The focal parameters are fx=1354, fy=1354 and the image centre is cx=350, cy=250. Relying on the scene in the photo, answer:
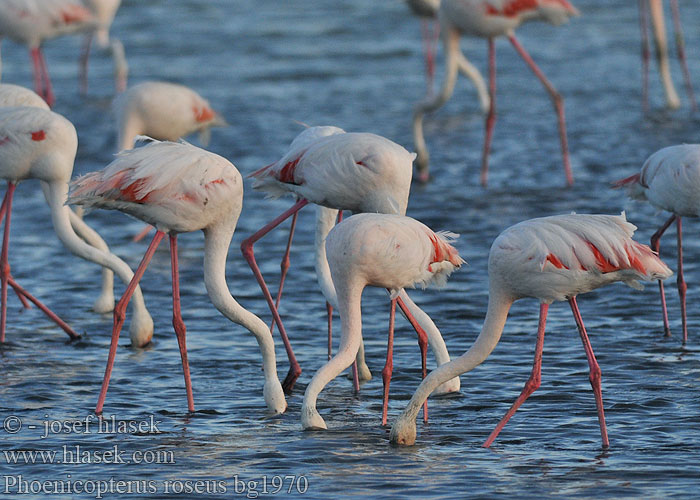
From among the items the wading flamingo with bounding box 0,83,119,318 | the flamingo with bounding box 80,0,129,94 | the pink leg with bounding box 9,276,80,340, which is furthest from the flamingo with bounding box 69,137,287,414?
the flamingo with bounding box 80,0,129,94

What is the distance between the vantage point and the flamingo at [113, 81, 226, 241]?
31.2 ft

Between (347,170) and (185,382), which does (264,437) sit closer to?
(185,382)

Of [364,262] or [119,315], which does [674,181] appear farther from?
[119,315]

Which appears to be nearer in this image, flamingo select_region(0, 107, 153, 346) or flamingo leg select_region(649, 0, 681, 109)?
flamingo select_region(0, 107, 153, 346)

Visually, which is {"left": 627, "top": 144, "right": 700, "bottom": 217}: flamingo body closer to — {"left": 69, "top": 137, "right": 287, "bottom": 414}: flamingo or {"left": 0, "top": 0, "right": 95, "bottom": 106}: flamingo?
{"left": 69, "top": 137, "right": 287, "bottom": 414}: flamingo

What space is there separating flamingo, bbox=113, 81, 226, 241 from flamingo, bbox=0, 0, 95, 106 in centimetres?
389

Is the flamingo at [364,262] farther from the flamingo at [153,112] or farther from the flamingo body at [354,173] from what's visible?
the flamingo at [153,112]

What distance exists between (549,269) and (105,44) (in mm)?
13311

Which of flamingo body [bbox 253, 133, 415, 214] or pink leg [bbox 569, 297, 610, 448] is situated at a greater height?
flamingo body [bbox 253, 133, 415, 214]

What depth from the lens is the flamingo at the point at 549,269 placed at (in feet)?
18.5

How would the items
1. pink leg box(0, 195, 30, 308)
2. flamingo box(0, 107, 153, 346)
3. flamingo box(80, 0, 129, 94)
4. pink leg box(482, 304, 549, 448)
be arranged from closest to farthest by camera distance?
pink leg box(482, 304, 549, 448) < flamingo box(0, 107, 153, 346) < pink leg box(0, 195, 30, 308) < flamingo box(80, 0, 129, 94)

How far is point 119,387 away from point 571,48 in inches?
504

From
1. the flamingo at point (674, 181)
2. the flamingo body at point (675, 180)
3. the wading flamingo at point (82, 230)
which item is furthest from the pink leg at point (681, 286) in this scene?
the wading flamingo at point (82, 230)

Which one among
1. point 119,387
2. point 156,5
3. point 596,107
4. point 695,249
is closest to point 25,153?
point 119,387
